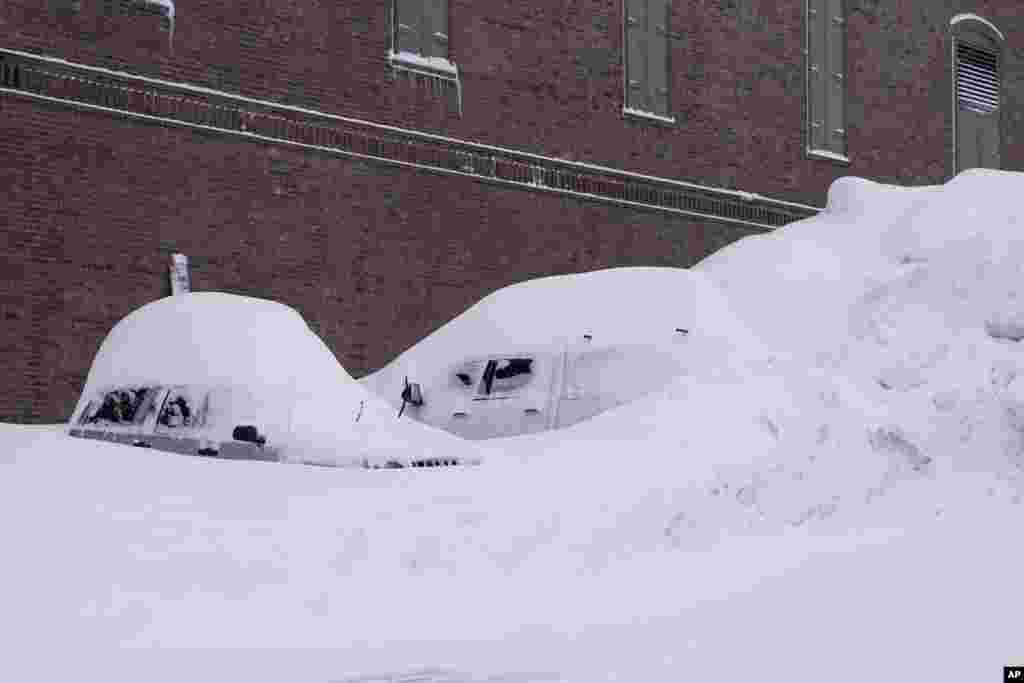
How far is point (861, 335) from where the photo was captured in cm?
1441

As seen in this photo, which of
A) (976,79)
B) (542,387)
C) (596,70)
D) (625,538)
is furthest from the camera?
(976,79)

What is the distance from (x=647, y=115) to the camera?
1956cm

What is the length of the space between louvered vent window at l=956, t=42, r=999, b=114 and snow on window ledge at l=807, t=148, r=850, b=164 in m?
3.20

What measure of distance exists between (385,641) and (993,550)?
409 cm

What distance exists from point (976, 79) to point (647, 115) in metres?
7.84

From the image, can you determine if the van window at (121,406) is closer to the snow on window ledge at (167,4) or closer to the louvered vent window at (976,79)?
the snow on window ledge at (167,4)

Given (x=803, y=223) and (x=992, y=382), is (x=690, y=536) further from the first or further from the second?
(x=803, y=223)

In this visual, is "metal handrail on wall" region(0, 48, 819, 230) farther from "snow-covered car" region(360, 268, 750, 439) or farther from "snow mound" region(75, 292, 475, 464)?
"snow mound" region(75, 292, 475, 464)

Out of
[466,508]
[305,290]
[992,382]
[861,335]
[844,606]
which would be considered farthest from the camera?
[305,290]

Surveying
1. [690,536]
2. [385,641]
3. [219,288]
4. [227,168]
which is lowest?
[385,641]

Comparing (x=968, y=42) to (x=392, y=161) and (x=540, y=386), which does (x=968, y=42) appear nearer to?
(x=392, y=161)

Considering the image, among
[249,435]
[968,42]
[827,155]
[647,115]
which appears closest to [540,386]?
[249,435]

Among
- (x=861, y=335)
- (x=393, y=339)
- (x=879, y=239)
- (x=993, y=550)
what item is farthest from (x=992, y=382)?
(x=393, y=339)

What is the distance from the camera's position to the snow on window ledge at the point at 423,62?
16.8 meters
